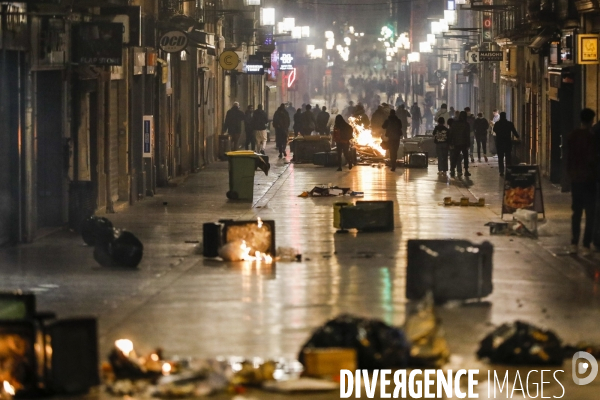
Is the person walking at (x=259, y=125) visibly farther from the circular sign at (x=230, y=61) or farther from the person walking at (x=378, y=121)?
the person walking at (x=378, y=121)

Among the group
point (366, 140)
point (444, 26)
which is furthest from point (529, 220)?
point (444, 26)

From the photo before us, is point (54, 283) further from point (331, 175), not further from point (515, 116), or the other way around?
point (515, 116)

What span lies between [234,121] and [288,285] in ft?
99.1

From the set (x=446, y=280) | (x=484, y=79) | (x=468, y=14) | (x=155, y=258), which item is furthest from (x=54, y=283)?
(x=468, y=14)

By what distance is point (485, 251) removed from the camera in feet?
42.7

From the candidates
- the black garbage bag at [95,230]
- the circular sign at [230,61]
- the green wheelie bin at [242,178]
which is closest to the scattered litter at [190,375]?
the black garbage bag at [95,230]

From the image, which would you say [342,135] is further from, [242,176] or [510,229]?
[510,229]

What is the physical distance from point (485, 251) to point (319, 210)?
11330mm

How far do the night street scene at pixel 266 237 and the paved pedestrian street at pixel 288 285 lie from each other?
52 millimetres

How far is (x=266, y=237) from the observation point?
16.7 m

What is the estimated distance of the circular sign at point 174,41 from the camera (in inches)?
1178

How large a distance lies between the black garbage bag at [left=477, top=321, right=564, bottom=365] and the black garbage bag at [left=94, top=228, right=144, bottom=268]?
691cm

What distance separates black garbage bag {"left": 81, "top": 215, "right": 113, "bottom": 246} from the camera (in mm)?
16266
